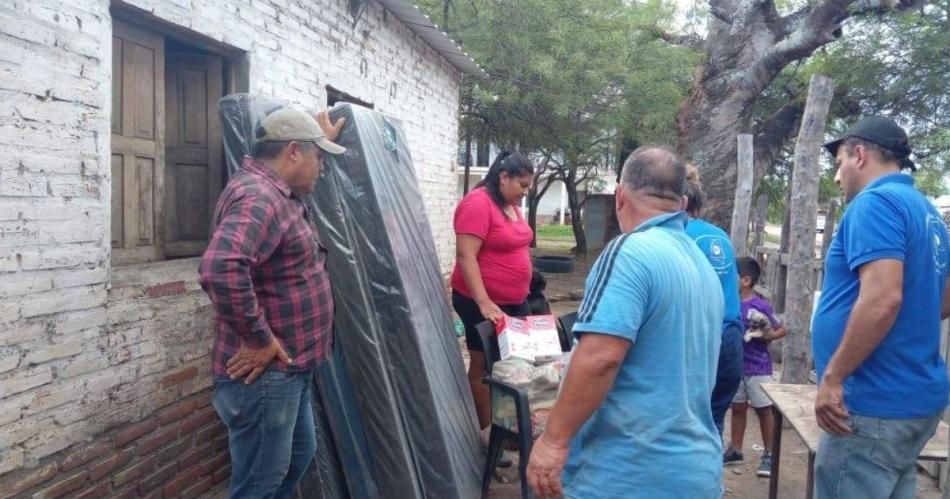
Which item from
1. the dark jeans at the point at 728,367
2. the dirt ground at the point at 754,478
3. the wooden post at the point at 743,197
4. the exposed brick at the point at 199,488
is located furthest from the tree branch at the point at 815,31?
the exposed brick at the point at 199,488

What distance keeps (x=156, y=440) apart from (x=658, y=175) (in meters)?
2.54

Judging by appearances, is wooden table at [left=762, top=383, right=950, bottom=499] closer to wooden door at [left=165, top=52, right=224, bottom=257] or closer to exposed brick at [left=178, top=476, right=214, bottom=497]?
exposed brick at [left=178, top=476, right=214, bottom=497]

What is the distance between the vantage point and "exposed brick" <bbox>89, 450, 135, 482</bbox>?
2.86m

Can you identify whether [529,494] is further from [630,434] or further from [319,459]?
[630,434]

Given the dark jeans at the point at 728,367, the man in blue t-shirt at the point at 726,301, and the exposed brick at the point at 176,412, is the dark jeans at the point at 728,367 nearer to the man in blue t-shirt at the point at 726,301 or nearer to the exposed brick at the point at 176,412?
the man in blue t-shirt at the point at 726,301

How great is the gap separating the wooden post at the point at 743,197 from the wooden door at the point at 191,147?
14.0 feet

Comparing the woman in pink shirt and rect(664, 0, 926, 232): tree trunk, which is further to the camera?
rect(664, 0, 926, 232): tree trunk

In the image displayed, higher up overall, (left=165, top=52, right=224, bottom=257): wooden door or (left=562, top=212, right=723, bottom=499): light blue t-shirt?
(left=165, top=52, right=224, bottom=257): wooden door

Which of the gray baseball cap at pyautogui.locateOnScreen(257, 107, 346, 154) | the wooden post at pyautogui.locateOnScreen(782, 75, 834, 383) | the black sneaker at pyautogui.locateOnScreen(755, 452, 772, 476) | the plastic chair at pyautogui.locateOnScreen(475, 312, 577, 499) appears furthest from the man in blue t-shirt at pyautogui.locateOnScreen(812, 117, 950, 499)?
the wooden post at pyautogui.locateOnScreen(782, 75, 834, 383)

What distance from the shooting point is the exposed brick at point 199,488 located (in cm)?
346

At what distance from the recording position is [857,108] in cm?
1184

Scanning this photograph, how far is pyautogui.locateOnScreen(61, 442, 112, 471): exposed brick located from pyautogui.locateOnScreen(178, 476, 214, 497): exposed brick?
62 cm

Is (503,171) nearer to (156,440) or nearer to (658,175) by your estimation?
(658,175)

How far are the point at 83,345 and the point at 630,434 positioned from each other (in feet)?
7.02
